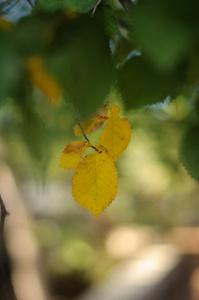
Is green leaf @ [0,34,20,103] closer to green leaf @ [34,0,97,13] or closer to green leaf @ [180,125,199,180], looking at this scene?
green leaf @ [34,0,97,13]

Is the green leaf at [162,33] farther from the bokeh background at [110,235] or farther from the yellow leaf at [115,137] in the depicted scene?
the bokeh background at [110,235]

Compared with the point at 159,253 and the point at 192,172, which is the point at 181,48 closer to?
the point at 192,172

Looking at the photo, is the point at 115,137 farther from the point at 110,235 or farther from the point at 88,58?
the point at 110,235

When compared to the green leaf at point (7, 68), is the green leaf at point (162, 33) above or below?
below

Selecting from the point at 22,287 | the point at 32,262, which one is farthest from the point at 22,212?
the point at 22,287

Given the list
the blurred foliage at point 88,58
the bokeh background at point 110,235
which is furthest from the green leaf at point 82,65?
the bokeh background at point 110,235

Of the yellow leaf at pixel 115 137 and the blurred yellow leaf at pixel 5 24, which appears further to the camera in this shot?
the yellow leaf at pixel 115 137

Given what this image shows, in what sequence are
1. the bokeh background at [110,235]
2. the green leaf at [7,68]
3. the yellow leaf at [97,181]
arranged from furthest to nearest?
the bokeh background at [110,235] < the yellow leaf at [97,181] < the green leaf at [7,68]

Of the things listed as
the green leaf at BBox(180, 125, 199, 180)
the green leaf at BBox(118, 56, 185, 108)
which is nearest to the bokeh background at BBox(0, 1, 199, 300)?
the green leaf at BBox(180, 125, 199, 180)
